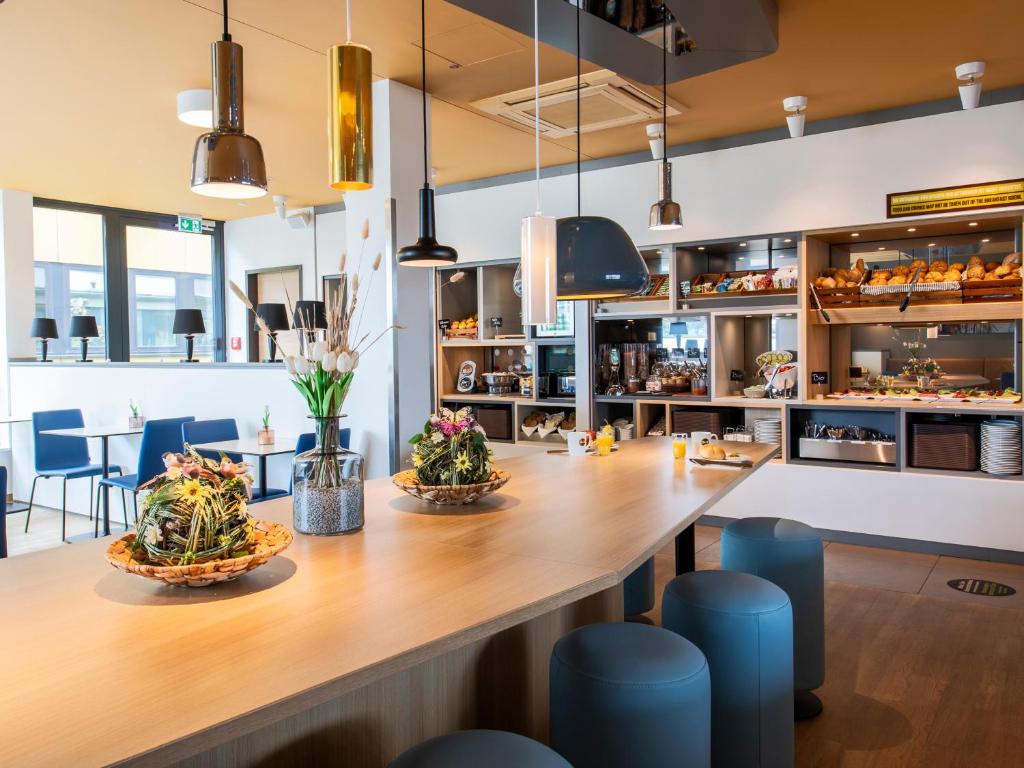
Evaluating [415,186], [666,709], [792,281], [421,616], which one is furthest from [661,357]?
[421,616]

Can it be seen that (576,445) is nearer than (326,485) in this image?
No

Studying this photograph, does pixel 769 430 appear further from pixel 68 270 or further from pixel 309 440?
pixel 68 270

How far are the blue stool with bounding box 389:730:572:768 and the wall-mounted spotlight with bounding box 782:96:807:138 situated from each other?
4.18 m

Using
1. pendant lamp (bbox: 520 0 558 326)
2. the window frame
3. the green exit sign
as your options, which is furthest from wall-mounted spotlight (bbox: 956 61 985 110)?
the window frame

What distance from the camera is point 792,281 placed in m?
5.24

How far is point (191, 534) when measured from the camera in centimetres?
154

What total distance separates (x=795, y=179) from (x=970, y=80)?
3.81 ft

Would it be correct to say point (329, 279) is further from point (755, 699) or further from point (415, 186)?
point (755, 699)

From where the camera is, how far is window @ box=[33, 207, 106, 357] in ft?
24.5

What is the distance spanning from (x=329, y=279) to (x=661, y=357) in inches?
142

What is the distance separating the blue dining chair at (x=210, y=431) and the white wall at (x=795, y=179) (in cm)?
239

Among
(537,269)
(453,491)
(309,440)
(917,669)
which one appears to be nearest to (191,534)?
(453,491)

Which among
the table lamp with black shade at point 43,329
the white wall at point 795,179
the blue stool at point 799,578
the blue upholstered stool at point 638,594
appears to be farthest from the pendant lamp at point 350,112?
the table lamp with black shade at point 43,329

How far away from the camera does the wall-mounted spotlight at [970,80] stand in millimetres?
4016
